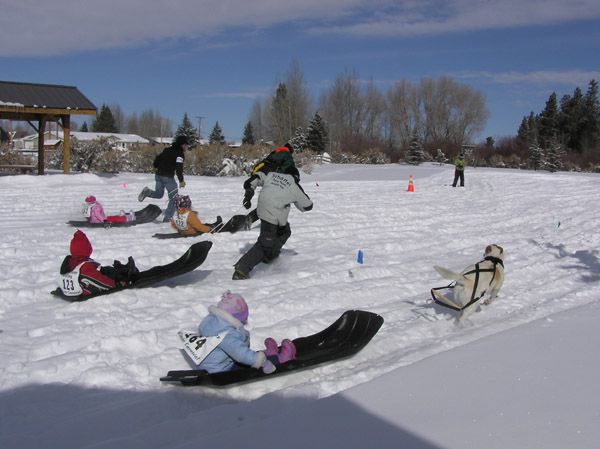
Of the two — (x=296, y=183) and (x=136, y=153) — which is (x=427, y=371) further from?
(x=136, y=153)

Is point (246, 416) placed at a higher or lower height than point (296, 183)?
lower

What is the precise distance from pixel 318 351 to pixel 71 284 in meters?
2.88

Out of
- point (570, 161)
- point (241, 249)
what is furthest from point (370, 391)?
point (570, 161)

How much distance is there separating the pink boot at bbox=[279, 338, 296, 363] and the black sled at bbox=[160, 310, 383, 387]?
0.05 metres

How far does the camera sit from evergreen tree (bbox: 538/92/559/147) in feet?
196

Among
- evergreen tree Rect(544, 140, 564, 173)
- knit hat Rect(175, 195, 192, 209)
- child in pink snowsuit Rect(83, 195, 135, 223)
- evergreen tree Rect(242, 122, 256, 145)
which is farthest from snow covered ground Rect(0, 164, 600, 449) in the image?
evergreen tree Rect(242, 122, 256, 145)

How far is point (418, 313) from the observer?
6.14 m

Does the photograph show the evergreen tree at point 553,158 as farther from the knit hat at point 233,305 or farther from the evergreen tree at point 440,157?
the knit hat at point 233,305

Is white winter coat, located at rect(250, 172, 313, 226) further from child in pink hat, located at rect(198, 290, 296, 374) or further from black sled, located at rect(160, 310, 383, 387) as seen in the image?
child in pink hat, located at rect(198, 290, 296, 374)

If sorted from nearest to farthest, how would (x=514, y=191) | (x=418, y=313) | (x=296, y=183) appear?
(x=418, y=313)
(x=296, y=183)
(x=514, y=191)

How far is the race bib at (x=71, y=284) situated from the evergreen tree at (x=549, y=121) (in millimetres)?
60344

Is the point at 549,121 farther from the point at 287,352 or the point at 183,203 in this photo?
the point at 287,352

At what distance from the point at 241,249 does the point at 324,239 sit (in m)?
1.77

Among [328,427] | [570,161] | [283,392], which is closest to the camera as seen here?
[328,427]
